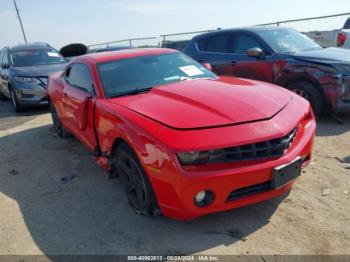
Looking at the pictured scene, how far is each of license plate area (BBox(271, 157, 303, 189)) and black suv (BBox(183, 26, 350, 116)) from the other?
299 centimetres

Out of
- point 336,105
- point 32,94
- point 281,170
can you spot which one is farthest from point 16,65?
point 281,170

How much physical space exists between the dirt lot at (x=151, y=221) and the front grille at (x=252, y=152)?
2.20 ft

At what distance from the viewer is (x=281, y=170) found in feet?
9.13

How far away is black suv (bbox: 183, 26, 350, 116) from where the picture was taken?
545 centimetres

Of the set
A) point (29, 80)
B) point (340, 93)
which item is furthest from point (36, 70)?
point (340, 93)

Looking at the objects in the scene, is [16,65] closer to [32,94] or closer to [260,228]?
[32,94]

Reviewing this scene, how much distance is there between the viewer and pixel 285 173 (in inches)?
111

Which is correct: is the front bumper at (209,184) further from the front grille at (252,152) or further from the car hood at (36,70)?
the car hood at (36,70)

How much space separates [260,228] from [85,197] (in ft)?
6.20

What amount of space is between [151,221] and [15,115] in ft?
21.5

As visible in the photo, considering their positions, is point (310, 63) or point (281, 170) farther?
point (310, 63)

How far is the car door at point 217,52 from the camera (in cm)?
712

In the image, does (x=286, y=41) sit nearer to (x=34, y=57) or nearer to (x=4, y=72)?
(x=34, y=57)

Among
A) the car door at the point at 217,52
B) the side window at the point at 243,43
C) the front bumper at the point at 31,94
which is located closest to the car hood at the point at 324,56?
the side window at the point at 243,43
